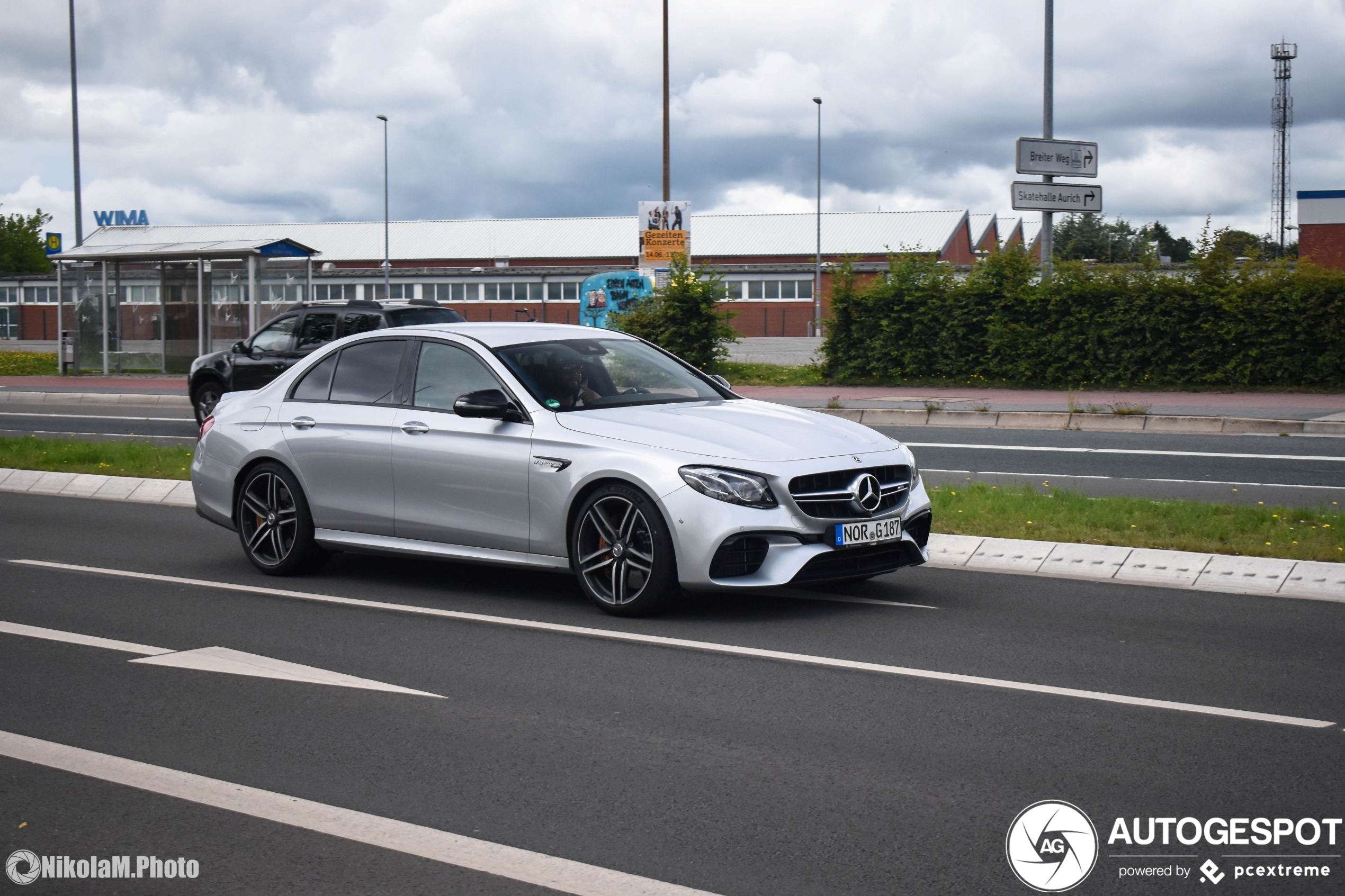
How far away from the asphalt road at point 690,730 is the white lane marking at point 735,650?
0.07 m

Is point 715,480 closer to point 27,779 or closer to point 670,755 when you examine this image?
point 670,755

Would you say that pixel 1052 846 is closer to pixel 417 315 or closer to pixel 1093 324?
pixel 417 315

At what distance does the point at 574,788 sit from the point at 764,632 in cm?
245

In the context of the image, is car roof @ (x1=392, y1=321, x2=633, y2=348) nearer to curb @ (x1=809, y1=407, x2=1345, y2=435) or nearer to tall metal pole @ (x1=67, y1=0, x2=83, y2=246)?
curb @ (x1=809, y1=407, x2=1345, y2=435)

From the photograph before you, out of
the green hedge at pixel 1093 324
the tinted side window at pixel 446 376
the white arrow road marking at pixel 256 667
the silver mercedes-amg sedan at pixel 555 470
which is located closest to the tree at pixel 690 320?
the green hedge at pixel 1093 324

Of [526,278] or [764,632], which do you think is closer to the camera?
[764,632]

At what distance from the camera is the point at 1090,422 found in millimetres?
18891

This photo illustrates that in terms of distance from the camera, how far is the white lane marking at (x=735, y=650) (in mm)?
5293

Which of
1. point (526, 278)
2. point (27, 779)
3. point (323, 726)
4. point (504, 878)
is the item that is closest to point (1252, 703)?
point (504, 878)

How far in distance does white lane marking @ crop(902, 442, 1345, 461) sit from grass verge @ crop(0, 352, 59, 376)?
27.9 metres

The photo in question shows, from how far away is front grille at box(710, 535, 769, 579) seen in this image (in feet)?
22.0

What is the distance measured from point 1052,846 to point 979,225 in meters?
84.1

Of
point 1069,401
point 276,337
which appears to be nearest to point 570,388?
point 276,337

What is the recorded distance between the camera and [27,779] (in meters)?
4.57
